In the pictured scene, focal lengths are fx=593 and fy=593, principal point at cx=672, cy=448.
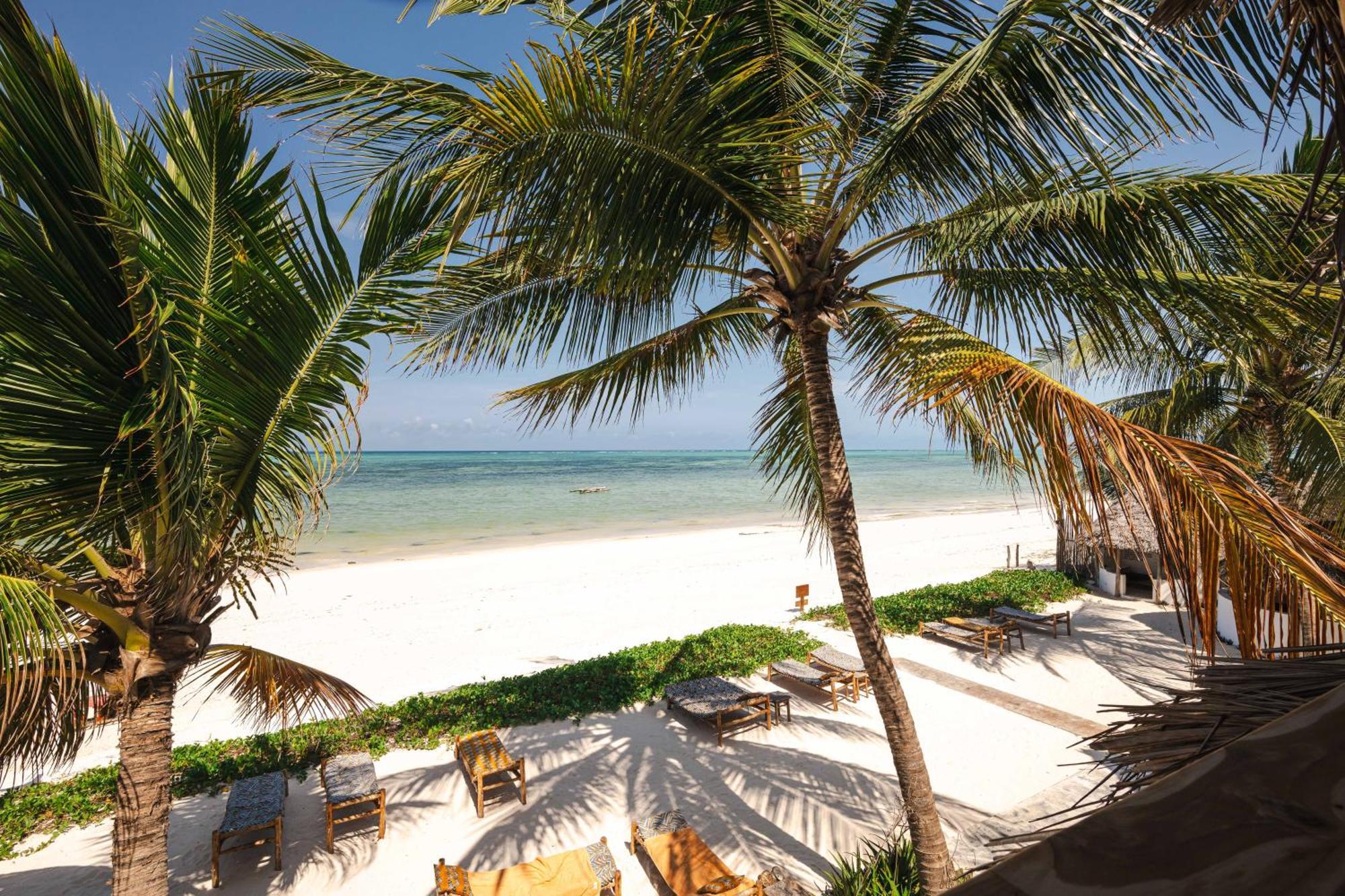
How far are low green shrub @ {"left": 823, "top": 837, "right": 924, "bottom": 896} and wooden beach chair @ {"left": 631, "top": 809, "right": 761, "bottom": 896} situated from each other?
68 cm

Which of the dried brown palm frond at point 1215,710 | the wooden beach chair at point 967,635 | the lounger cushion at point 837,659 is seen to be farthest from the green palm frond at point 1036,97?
the wooden beach chair at point 967,635

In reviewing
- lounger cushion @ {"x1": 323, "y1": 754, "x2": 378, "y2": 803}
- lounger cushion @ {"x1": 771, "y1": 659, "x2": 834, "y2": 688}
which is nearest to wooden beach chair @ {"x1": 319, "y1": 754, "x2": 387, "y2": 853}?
lounger cushion @ {"x1": 323, "y1": 754, "x2": 378, "y2": 803}

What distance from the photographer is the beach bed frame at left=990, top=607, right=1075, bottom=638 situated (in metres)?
11.8

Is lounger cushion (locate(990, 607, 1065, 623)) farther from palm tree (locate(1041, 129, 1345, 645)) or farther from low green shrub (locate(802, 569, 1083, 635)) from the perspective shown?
palm tree (locate(1041, 129, 1345, 645))

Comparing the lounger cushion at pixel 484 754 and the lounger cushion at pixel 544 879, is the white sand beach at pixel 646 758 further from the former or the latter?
the lounger cushion at pixel 544 879

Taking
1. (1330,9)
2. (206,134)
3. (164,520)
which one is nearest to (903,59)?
(1330,9)

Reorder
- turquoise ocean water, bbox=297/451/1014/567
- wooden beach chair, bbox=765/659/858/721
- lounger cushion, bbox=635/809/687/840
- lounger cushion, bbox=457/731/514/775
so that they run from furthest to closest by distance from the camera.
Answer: turquoise ocean water, bbox=297/451/1014/567 → wooden beach chair, bbox=765/659/858/721 → lounger cushion, bbox=457/731/514/775 → lounger cushion, bbox=635/809/687/840

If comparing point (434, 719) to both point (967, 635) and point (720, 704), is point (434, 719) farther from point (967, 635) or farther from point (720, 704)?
point (967, 635)

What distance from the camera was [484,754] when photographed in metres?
7.06

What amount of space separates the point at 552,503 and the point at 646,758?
41.5 metres

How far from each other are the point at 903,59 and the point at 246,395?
13.6 feet

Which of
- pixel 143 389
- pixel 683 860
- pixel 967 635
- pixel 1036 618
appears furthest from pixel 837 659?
pixel 143 389

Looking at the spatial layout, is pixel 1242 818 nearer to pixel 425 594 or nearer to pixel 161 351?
pixel 161 351

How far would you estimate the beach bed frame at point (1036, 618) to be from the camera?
463 inches
